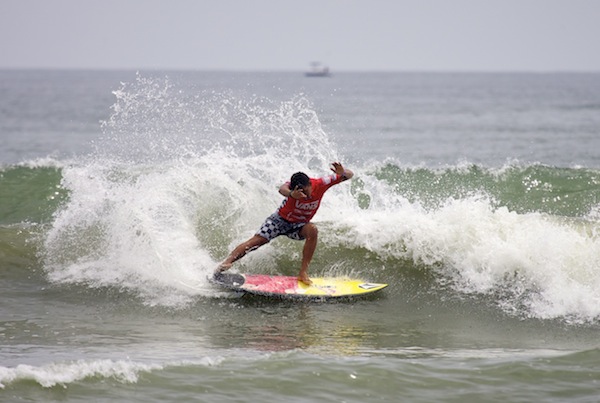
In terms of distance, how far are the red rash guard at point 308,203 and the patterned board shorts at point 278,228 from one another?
0.20ft

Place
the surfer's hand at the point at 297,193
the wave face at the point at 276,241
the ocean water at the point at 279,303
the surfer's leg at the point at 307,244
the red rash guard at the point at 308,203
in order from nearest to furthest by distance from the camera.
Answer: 1. the ocean water at the point at 279,303
2. the surfer's hand at the point at 297,193
3. the red rash guard at the point at 308,203
4. the surfer's leg at the point at 307,244
5. the wave face at the point at 276,241

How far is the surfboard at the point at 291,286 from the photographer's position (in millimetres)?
10656

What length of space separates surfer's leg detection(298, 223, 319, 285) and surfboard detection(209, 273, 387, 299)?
4.0 inches

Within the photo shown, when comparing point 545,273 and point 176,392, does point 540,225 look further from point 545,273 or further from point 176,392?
point 176,392

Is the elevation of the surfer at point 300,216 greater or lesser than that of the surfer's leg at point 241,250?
greater

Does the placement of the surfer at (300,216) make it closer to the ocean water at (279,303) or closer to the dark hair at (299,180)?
the dark hair at (299,180)

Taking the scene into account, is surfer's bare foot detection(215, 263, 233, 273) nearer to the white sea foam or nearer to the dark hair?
the dark hair

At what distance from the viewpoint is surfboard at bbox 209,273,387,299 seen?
1066cm

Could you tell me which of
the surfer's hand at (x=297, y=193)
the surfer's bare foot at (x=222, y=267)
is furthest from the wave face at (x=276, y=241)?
the surfer's hand at (x=297, y=193)

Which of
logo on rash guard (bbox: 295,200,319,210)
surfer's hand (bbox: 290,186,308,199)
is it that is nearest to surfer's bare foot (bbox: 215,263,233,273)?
logo on rash guard (bbox: 295,200,319,210)

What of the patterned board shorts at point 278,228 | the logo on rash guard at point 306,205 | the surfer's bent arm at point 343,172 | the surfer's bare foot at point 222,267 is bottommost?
the surfer's bare foot at point 222,267

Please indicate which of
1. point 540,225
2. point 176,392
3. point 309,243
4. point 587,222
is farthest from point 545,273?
point 176,392

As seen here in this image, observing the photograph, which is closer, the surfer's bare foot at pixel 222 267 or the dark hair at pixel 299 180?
the dark hair at pixel 299 180

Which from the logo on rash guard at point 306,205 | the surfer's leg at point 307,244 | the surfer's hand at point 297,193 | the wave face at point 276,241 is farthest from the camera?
the wave face at point 276,241
